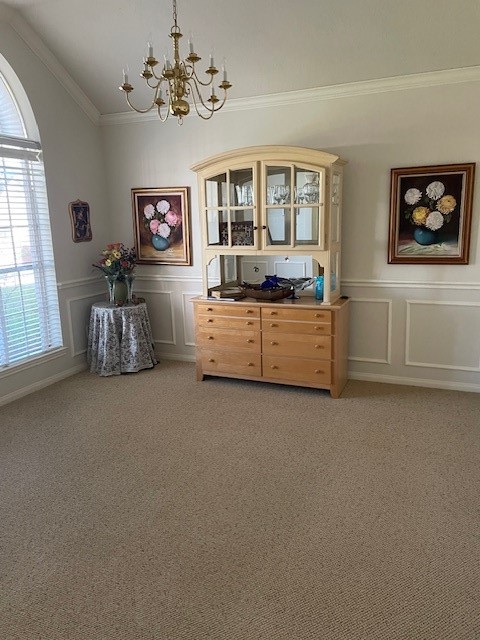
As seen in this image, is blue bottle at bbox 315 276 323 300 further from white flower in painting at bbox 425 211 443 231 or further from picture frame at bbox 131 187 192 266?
picture frame at bbox 131 187 192 266

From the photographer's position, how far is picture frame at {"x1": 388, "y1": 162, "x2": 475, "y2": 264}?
12.6ft

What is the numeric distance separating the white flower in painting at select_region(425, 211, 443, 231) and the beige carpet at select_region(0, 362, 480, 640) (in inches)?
55.6

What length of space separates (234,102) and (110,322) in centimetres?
238

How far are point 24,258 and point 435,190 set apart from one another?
3574 millimetres

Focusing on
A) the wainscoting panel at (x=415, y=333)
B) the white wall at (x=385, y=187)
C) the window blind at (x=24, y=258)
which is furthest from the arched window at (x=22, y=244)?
the wainscoting panel at (x=415, y=333)

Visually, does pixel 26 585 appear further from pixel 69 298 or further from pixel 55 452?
pixel 69 298

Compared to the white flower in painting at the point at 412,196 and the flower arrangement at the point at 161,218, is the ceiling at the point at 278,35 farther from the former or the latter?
the flower arrangement at the point at 161,218

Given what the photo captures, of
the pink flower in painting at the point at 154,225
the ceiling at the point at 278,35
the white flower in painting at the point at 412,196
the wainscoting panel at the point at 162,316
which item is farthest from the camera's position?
the wainscoting panel at the point at 162,316

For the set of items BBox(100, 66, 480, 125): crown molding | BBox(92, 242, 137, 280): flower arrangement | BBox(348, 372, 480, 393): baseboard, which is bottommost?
BBox(348, 372, 480, 393): baseboard

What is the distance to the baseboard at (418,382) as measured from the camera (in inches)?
162

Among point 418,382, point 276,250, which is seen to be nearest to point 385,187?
point 276,250

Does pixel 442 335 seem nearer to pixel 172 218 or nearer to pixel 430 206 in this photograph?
pixel 430 206

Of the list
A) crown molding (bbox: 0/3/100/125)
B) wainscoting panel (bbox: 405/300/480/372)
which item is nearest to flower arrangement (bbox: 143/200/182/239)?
crown molding (bbox: 0/3/100/125)

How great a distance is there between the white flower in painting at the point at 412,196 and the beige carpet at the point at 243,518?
162cm
